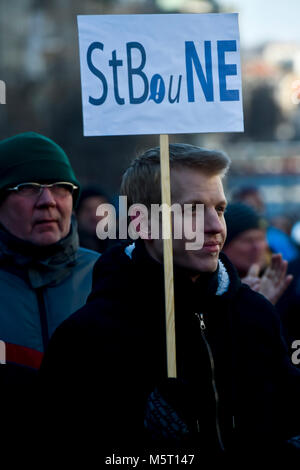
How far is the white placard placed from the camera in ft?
8.67

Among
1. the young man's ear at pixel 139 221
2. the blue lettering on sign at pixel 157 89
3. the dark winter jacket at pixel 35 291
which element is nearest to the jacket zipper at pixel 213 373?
the young man's ear at pixel 139 221

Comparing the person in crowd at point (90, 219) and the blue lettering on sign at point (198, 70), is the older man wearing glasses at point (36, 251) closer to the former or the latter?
the blue lettering on sign at point (198, 70)

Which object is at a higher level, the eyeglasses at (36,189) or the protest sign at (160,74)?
the protest sign at (160,74)

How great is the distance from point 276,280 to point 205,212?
143cm

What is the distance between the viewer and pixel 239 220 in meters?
4.50

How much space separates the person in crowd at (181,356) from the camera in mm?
2410

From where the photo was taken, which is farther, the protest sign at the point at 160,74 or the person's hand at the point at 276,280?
the person's hand at the point at 276,280

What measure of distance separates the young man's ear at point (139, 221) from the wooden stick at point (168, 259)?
121mm

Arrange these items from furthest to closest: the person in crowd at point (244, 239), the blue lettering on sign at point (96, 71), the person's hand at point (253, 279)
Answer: the person in crowd at point (244, 239), the person's hand at point (253, 279), the blue lettering on sign at point (96, 71)

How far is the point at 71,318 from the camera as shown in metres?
2.52

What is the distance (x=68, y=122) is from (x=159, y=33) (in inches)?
1456

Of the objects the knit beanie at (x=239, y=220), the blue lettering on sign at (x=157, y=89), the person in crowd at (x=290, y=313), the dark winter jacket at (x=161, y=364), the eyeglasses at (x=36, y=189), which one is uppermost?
the blue lettering on sign at (x=157, y=89)

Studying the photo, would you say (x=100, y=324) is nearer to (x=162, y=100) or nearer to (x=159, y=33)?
(x=162, y=100)

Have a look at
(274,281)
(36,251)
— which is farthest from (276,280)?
(36,251)
